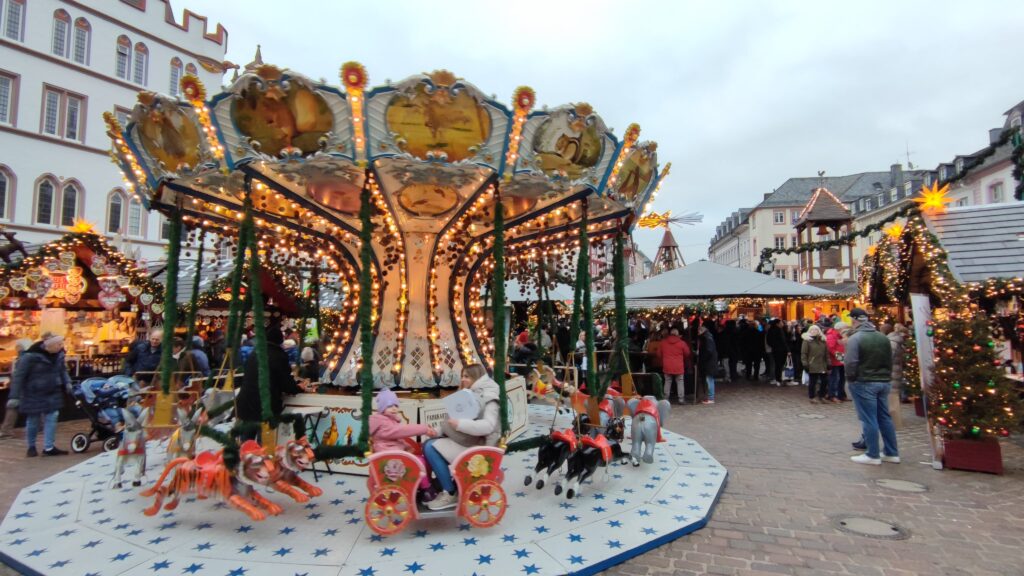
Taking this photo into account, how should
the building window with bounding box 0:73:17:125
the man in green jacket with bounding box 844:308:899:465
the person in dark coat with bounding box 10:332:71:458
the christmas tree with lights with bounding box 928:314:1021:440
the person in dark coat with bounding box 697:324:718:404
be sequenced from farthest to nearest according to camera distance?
the building window with bounding box 0:73:17:125, the person in dark coat with bounding box 697:324:718:404, the person in dark coat with bounding box 10:332:71:458, the man in green jacket with bounding box 844:308:899:465, the christmas tree with lights with bounding box 928:314:1021:440

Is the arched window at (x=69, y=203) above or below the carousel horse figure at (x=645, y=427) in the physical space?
above

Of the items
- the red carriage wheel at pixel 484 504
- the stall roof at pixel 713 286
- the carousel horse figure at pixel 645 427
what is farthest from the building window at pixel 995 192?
the red carriage wheel at pixel 484 504

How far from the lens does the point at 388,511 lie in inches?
175

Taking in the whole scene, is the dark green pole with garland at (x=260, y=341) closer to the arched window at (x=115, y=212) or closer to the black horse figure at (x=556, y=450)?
the black horse figure at (x=556, y=450)

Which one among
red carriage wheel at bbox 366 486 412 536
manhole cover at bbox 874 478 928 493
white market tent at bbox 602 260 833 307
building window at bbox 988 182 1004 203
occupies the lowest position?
manhole cover at bbox 874 478 928 493

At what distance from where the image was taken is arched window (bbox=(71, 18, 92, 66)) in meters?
23.1

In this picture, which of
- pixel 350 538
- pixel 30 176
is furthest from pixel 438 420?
pixel 30 176

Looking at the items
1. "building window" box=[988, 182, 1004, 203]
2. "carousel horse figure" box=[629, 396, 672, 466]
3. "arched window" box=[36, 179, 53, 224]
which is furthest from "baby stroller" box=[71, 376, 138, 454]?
"building window" box=[988, 182, 1004, 203]

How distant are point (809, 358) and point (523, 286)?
6.17 metres

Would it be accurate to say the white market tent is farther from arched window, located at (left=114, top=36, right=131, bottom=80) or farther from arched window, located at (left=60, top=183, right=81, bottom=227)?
arched window, located at (left=114, top=36, right=131, bottom=80)

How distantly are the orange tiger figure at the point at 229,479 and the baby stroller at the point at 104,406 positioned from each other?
3934 millimetres

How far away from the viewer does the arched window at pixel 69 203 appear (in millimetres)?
22391

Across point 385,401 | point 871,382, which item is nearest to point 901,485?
point 871,382

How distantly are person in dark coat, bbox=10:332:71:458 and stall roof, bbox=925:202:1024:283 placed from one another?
12.9 meters
